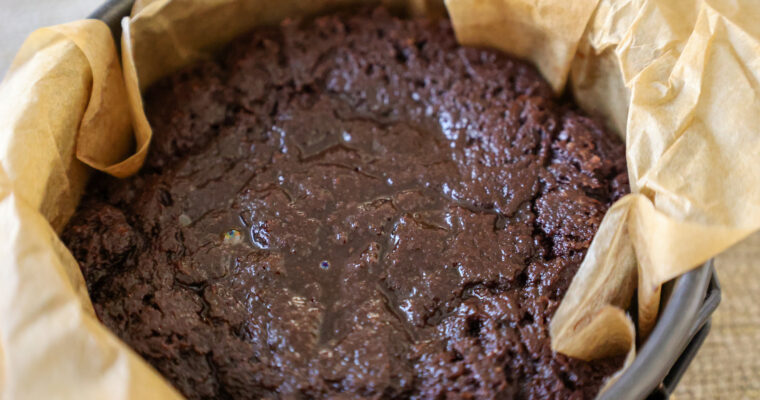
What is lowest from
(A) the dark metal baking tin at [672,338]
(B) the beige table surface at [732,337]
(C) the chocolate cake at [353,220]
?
(B) the beige table surface at [732,337]

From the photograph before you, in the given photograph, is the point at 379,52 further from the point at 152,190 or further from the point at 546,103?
the point at 152,190

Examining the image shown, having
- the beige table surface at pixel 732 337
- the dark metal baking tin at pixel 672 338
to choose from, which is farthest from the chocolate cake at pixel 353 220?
the beige table surface at pixel 732 337

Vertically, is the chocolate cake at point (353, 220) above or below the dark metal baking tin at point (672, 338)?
below

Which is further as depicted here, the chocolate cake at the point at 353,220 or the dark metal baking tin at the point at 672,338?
the chocolate cake at the point at 353,220

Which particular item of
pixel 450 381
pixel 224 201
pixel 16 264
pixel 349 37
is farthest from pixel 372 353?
pixel 349 37

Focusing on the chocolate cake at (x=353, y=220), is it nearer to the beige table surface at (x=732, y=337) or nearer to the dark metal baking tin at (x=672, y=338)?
the dark metal baking tin at (x=672, y=338)

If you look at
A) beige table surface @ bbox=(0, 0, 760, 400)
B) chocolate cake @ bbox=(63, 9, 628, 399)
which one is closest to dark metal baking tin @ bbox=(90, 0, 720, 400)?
chocolate cake @ bbox=(63, 9, 628, 399)

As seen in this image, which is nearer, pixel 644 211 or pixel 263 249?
pixel 644 211
